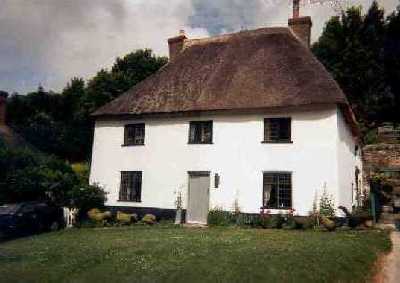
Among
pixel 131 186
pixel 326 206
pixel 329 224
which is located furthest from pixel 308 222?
pixel 131 186

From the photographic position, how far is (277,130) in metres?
20.0

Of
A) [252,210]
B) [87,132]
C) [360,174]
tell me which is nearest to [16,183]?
[252,210]

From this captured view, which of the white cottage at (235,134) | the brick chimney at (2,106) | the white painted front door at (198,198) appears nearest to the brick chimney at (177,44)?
the white cottage at (235,134)

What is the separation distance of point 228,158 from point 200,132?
2.10 m

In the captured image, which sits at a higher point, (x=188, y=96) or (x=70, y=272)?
(x=188, y=96)

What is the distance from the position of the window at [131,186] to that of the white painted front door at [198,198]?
3004mm

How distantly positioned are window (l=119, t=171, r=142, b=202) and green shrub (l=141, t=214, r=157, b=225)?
172 cm

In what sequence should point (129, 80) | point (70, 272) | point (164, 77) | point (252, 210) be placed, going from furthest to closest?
point (129, 80), point (164, 77), point (252, 210), point (70, 272)

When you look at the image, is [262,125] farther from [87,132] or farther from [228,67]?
[87,132]

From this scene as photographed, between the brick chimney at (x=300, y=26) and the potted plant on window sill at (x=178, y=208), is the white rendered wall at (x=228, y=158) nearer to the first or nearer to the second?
the potted plant on window sill at (x=178, y=208)

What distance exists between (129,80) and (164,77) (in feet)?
37.6

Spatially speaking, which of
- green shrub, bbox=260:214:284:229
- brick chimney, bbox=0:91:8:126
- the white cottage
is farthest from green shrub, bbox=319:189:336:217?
brick chimney, bbox=0:91:8:126

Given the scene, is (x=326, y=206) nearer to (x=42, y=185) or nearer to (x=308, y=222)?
(x=308, y=222)

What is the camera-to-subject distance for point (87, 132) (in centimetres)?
3603
